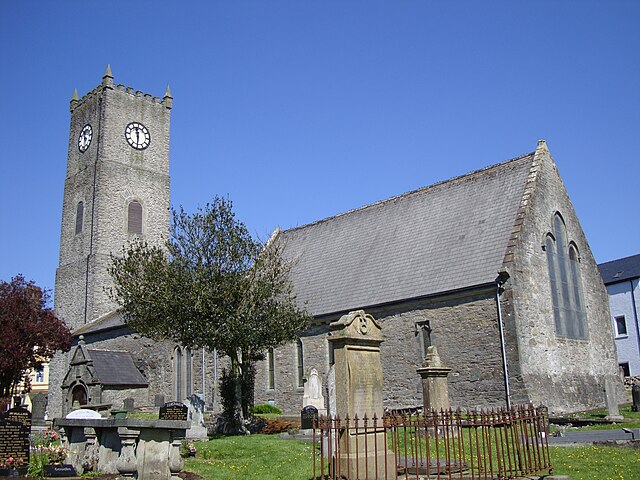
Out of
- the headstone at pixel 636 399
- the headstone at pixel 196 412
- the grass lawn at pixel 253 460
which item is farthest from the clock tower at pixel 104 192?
the headstone at pixel 636 399

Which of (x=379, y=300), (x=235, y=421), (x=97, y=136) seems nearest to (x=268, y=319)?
(x=235, y=421)

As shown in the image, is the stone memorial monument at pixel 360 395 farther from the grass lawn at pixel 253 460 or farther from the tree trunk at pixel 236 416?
the tree trunk at pixel 236 416

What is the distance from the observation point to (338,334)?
11.7 m

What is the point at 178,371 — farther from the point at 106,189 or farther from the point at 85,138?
the point at 85,138

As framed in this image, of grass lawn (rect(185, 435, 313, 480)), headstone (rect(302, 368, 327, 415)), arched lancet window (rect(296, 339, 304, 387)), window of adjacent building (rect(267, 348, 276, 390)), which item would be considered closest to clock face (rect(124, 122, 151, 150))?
window of adjacent building (rect(267, 348, 276, 390))

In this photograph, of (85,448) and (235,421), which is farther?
(235,421)

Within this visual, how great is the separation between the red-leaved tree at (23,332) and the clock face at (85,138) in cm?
1556

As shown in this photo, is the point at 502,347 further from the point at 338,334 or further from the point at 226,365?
the point at 226,365

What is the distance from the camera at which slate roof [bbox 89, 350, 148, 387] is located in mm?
35125

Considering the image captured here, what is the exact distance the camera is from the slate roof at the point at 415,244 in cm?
2569

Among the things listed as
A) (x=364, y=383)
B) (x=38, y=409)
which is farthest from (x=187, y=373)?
(x=364, y=383)

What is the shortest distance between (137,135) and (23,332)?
1970 centimetres

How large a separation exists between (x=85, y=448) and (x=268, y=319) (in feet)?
33.1

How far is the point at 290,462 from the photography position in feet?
48.0
